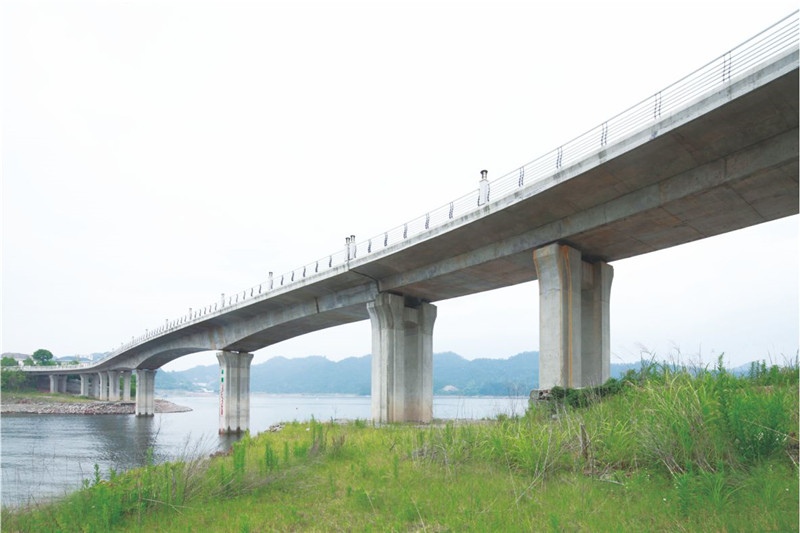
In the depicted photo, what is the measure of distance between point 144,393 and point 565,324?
85.4 m

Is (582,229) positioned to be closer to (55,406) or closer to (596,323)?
(596,323)

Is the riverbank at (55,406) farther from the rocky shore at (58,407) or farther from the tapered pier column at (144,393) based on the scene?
the tapered pier column at (144,393)

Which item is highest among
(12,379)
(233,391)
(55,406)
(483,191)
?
(483,191)

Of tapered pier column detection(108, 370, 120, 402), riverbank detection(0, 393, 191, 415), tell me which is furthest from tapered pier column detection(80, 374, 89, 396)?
tapered pier column detection(108, 370, 120, 402)

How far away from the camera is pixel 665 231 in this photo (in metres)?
21.7

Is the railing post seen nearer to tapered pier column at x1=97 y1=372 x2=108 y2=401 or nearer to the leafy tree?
tapered pier column at x1=97 y1=372 x2=108 y2=401

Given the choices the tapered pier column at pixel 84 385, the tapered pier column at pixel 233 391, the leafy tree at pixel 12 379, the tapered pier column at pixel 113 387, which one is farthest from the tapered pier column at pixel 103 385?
the tapered pier column at pixel 233 391

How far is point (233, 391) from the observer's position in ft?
A: 190

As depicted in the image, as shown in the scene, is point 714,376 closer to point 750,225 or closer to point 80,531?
point 80,531

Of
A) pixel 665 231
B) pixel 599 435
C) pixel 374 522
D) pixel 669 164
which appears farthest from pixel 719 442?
pixel 665 231

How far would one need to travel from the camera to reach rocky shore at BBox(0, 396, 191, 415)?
92.8 metres

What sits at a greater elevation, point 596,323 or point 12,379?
point 596,323

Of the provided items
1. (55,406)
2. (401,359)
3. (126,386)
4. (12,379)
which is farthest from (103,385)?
(401,359)

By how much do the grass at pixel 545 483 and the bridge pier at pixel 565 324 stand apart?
11537mm
